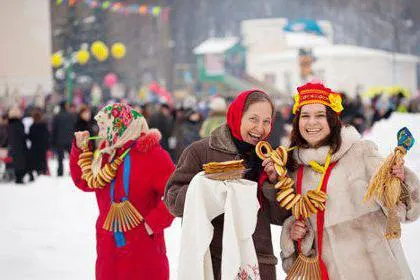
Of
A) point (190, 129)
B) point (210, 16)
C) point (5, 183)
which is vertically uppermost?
point (210, 16)

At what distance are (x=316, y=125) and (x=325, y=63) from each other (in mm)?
53346

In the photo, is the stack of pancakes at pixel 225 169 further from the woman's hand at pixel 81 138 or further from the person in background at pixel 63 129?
the person in background at pixel 63 129

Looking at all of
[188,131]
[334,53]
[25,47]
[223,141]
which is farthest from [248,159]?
[334,53]

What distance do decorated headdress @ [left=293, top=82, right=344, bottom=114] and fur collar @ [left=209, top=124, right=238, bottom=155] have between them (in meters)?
0.35

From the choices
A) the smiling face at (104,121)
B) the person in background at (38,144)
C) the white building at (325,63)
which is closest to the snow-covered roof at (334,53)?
the white building at (325,63)

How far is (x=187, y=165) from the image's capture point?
13.6 ft

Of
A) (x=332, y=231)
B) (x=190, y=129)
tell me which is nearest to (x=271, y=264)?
(x=332, y=231)

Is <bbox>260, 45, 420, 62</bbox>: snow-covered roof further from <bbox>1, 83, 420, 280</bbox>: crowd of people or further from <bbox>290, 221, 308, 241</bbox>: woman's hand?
<bbox>290, 221, 308, 241</bbox>: woman's hand

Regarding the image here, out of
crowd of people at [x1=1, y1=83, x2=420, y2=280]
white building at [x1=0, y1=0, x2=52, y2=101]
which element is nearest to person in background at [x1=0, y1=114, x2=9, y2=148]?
crowd of people at [x1=1, y1=83, x2=420, y2=280]

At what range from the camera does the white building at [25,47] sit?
3394cm

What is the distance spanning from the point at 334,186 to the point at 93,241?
5688mm

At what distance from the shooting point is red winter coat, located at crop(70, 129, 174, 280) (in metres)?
5.07

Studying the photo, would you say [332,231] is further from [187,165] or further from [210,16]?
[210,16]

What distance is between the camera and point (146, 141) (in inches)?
205
